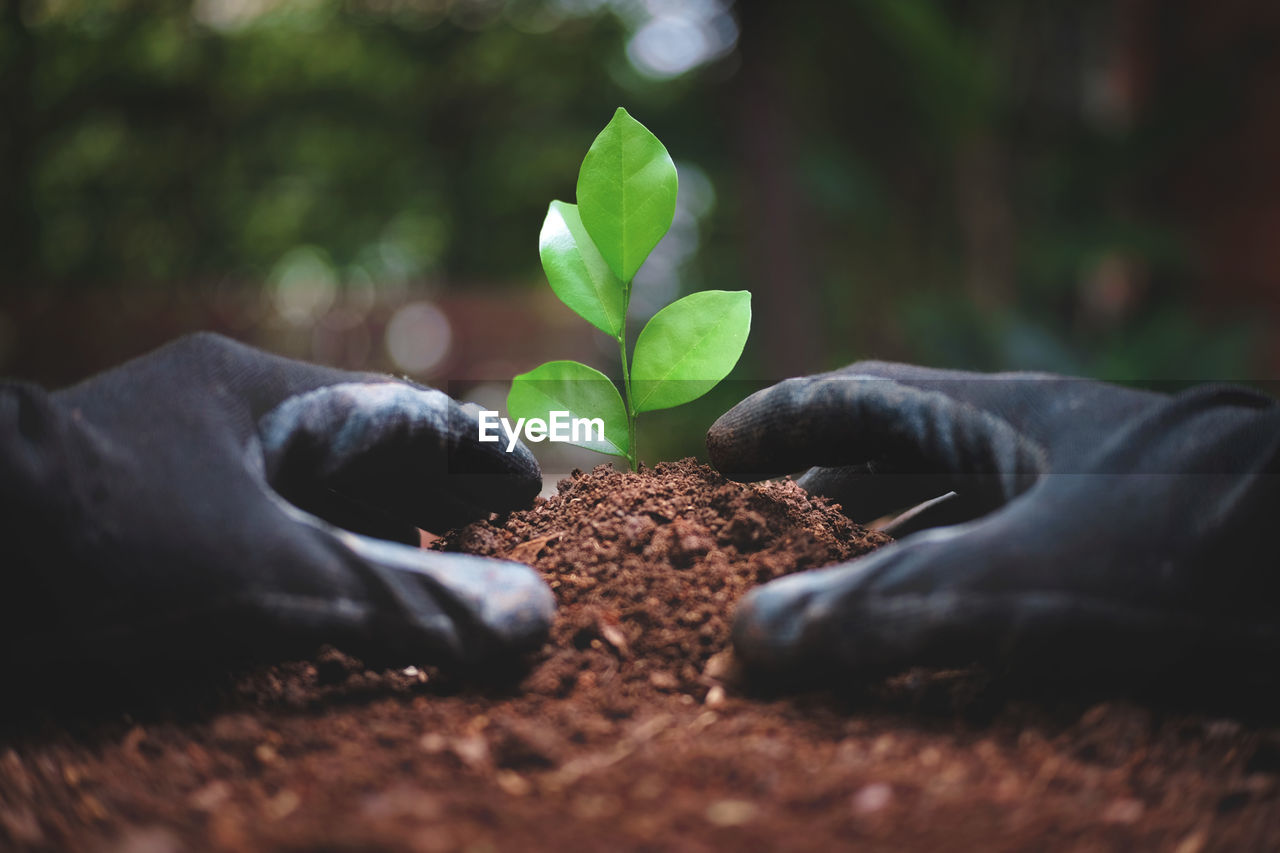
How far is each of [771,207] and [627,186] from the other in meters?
3.29

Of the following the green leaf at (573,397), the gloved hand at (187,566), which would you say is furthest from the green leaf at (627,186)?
the gloved hand at (187,566)

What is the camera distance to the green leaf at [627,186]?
0.94 meters

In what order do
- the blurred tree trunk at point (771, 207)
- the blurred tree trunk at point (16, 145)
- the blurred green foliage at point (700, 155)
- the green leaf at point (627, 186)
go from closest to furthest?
the green leaf at point (627, 186) < the blurred green foliage at point (700, 155) < the blurred tree trunk at point (771, 207) < the blurred tree trunk at point (16, 145)

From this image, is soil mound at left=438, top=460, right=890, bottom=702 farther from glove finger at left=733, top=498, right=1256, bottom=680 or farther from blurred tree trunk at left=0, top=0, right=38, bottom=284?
blurred tree trunk at left=0, top=0, right=38, bottom=284

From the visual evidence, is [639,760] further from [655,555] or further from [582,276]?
[582,276]

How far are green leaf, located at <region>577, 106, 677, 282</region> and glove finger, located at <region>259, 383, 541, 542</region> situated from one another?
298mm

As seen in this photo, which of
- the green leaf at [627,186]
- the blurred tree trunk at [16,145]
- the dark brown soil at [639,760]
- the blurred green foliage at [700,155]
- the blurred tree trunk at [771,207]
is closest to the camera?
the dark brown soil at [639,760]

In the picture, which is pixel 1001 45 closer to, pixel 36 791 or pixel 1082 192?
pixel 1082 192

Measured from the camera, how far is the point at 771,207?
13.3 ft

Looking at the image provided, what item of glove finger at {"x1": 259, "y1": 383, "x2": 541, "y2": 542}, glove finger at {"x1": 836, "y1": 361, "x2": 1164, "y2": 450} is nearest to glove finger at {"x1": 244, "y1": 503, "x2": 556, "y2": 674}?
glove finger at {"x1": 259, "y1": 383, "x2": 541, "y2": 542}

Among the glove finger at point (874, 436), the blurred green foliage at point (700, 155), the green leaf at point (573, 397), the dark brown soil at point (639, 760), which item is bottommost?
the dark brown soil at point (639, 760)

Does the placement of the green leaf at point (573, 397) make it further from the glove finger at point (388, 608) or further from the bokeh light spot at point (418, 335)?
the bokeh light spot at point (418, 335)

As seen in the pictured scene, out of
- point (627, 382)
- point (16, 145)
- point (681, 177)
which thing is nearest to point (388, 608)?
point (627, 382)

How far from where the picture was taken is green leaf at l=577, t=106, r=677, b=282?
94 cm
